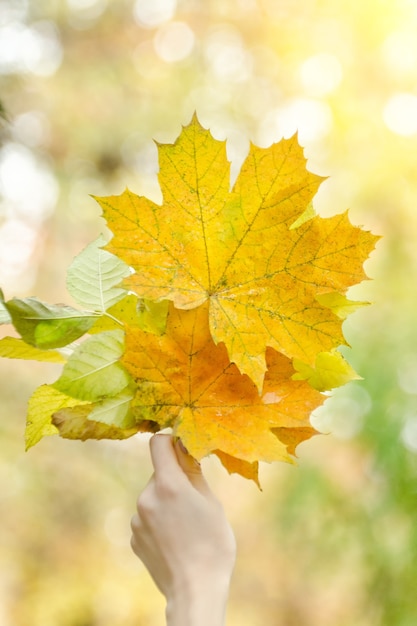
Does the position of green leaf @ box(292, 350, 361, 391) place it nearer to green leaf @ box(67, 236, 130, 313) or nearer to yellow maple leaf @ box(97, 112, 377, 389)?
yellow maple leaf @ box(97, 112, 377, 389)

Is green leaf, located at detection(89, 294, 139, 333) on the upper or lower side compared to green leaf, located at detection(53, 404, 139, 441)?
upper

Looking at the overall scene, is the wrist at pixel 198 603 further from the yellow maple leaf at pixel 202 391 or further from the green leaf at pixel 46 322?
A: the green leaf at pixel 46 322

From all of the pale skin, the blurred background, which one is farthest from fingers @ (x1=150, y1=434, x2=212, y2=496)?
the blurred background

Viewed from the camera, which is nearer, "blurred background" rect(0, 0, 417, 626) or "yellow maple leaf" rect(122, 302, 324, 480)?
"yellow maple leaf" rect(122, 302, 324, 480)

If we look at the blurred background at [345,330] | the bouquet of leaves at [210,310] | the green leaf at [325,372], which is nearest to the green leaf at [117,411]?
the bouquet of leaves at [210,310]

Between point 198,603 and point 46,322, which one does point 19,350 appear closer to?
point 46,322

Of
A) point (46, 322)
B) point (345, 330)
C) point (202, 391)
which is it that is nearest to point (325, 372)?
point (202, 391)
